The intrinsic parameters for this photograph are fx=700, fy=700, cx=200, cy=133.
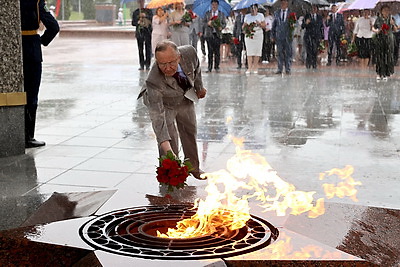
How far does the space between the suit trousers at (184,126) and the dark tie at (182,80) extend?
27cm

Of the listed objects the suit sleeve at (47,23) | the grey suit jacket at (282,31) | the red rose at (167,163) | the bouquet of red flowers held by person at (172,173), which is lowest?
the bouquet of red flowers held by person at (172,173)

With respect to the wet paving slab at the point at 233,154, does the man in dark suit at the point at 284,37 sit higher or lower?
higher

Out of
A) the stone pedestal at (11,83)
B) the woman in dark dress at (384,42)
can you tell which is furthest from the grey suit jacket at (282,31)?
the stone pedestal at (11,83)

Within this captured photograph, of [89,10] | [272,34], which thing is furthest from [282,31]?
[89,10]

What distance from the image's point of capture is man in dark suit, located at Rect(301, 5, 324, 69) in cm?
2136

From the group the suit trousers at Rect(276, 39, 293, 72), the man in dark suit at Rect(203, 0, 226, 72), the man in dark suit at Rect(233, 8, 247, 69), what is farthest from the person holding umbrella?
the man in dark suit at Rect(203, 0, 226, 72)

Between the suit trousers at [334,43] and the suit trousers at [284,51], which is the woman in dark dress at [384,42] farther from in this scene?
the suit trousers at [334,43]

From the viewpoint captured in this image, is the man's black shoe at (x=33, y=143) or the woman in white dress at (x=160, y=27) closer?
the man's black shoe at (x=33, y=143)

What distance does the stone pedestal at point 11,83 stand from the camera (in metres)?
8.18

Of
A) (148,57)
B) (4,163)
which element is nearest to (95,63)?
(148,57)

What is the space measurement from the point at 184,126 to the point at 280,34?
13.1 m

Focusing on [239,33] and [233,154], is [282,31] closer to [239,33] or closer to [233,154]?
[239,33]

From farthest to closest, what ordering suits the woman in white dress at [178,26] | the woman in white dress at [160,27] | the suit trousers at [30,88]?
the woman in white dress at [160,27], the woman in white dress at [178,26], the suit trousers at [30,88]

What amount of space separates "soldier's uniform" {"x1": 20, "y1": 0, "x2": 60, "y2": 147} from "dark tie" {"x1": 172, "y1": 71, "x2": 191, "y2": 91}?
3.24 metres
